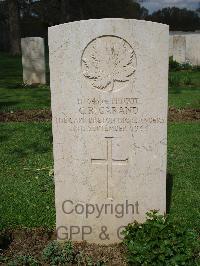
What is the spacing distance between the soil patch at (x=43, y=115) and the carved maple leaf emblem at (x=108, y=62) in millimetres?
5893

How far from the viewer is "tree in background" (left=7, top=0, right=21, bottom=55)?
93.7 ft

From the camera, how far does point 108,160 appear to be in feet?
13.3

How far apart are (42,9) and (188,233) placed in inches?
1722

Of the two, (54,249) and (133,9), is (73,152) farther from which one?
(133,9)

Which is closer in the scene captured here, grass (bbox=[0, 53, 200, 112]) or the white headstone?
grass (bbox=[0, 53, 200, 112])

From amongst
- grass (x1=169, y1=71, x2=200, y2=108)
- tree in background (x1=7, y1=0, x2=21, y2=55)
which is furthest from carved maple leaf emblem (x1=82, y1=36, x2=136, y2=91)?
tree in background (x1=7, y1=0, x2=21, y2=55)

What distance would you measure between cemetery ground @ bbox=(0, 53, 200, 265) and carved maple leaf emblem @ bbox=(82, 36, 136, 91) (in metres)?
1.55

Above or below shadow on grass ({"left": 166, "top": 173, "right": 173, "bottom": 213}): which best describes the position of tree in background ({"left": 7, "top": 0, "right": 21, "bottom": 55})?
above

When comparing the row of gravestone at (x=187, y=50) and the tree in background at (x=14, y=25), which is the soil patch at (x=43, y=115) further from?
the tree in background at (x=14, y=25)

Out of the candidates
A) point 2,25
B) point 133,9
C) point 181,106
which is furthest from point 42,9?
point 181,106

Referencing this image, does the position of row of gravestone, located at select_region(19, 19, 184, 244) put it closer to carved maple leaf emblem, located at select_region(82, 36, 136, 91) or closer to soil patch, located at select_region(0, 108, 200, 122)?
carved maple leaf emblem, located at select_region(82, 36, 136, 91)

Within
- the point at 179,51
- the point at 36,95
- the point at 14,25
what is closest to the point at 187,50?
the point at 179,51

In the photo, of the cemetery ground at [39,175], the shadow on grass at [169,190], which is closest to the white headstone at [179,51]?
the cemetery ground at [39,175]

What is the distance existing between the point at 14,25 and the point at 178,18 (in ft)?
133
